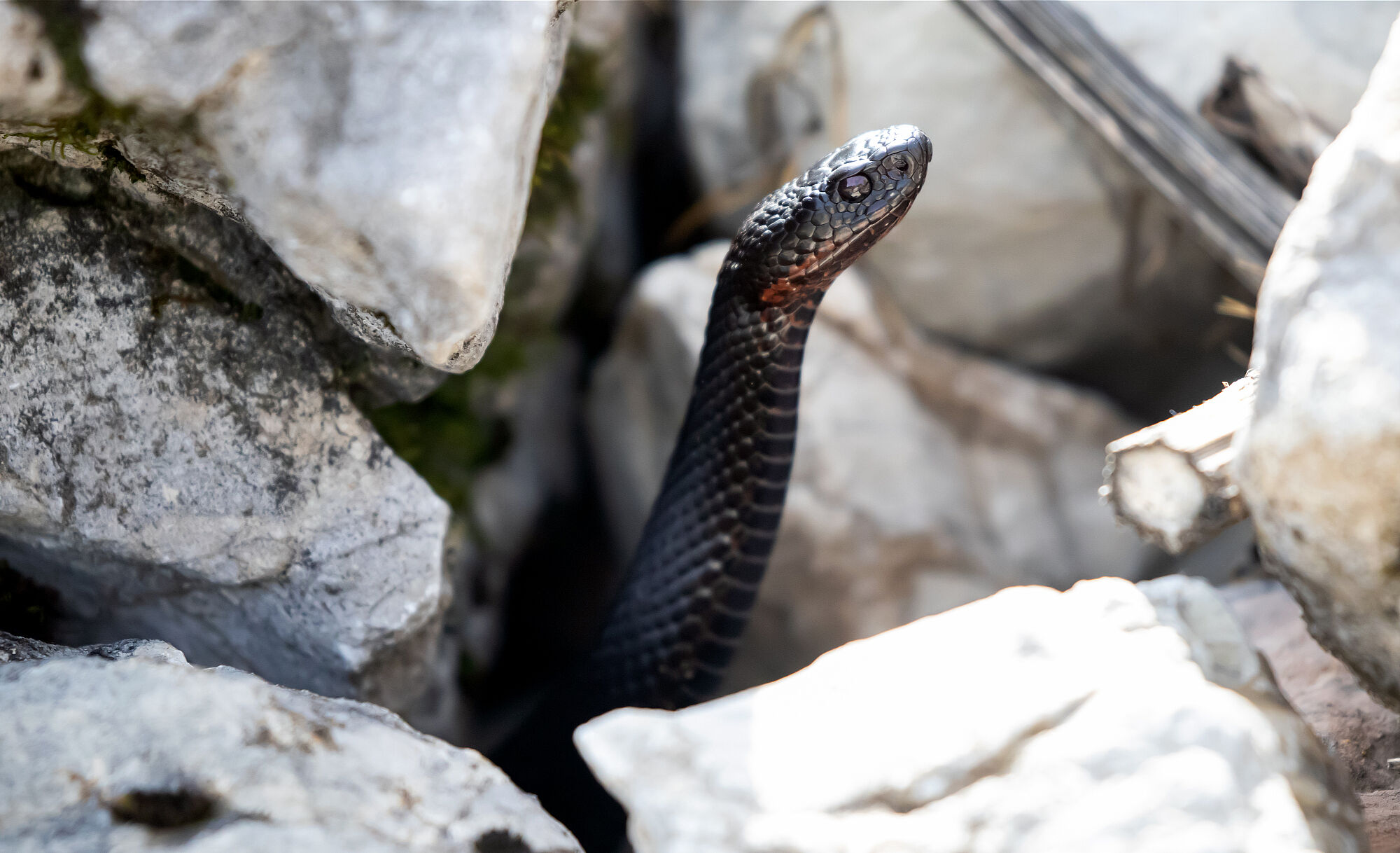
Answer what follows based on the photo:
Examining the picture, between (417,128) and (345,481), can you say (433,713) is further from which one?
(417,128)

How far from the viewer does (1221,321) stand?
2711 millimetres

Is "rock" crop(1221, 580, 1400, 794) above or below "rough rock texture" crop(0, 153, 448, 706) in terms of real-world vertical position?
below

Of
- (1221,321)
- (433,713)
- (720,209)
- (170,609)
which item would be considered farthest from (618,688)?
(1221,321)

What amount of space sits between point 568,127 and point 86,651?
5.48 feet

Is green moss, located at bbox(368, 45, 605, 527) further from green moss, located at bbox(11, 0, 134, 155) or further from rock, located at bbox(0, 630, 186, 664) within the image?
green moss, located at bbox(11, 0, 134, 155)

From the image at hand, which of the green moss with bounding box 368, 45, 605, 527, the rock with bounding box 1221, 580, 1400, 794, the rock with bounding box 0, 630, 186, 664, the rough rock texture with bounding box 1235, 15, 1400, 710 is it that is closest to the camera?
the rough rock texture with bounding box 1235, 15, 1400, 710

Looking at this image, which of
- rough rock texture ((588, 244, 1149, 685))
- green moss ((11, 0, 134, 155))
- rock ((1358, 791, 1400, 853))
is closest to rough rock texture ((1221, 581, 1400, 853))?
rock ((1358, 791, 1400, 853))

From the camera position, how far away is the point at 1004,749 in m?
1.12

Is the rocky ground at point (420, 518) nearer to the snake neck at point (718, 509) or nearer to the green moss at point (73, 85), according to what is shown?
the green moss at point (73, 85)

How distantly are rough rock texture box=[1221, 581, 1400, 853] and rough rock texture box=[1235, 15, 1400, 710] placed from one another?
338mm

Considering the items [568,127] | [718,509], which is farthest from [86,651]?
[568,127]

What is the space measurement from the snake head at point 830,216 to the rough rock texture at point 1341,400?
74 cm

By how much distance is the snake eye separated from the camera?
1690 mm

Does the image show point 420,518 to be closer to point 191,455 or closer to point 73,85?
point 191,455
